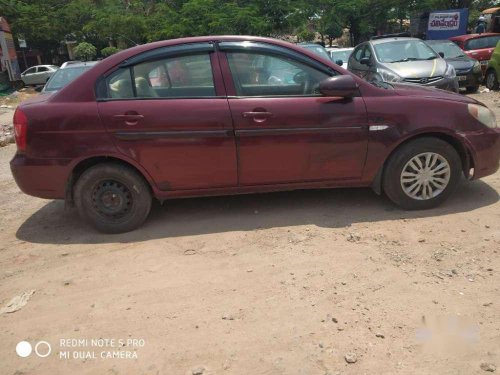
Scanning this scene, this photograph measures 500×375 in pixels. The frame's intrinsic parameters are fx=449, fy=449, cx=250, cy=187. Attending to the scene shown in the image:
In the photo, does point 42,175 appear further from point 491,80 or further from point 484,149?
point 491,80

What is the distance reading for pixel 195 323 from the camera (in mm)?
2848

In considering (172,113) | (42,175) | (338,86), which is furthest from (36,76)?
(338,86)

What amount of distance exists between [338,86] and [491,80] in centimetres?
1107

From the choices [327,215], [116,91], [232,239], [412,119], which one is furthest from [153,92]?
[412,119]

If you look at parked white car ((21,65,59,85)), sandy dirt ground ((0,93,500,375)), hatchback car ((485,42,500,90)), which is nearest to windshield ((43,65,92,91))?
sandy dirt ground ((0,93,500,375))

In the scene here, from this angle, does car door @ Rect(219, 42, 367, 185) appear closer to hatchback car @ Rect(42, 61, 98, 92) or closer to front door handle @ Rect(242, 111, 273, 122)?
front door handle @ Rect(242, 111, 273, 122)

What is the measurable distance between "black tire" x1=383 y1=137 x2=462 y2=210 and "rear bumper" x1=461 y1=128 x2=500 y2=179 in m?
0.16

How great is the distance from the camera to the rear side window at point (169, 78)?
399 cm

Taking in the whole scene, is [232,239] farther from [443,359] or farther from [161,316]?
[443,359]

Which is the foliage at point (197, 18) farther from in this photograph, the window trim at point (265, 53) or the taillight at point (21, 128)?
the taillight at point (21, 128)

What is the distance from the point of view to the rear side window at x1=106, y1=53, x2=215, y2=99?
3.99 m

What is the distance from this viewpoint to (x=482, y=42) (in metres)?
14.6

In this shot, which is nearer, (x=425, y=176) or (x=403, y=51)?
(x=425, y=176)

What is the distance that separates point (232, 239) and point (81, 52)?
103ft
